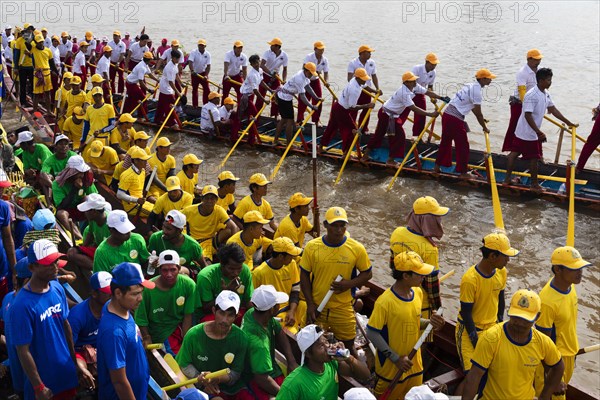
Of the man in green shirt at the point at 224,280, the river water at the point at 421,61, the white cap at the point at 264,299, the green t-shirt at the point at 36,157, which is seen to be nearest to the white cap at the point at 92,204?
the man in green shirt at the point at 224,280

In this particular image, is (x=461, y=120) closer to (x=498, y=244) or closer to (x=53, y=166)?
(x=498, y=244)

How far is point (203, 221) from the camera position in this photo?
7.35 meters

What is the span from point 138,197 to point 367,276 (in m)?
3.87

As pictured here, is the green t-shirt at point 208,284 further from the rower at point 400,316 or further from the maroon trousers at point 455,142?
the maroon trousers at point 455,142

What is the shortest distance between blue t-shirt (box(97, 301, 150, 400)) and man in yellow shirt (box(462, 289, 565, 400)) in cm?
212

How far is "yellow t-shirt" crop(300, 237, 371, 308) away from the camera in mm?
5738

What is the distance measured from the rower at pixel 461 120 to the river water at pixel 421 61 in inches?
22.6

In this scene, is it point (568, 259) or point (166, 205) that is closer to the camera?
point (568, 259)

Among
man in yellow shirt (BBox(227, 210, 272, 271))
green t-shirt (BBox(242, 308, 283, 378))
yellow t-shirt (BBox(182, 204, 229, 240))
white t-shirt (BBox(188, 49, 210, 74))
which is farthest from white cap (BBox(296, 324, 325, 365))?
white t-shirt (BBox(188, 49, 210, 74))

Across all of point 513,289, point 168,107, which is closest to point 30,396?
point 513,289

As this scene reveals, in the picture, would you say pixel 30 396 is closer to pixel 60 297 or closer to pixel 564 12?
pixel 60 297

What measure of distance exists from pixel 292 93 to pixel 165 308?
7.67 meters

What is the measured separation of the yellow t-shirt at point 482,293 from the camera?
17.0 feet

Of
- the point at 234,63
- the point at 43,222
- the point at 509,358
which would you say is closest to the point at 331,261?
the point at 509,358
